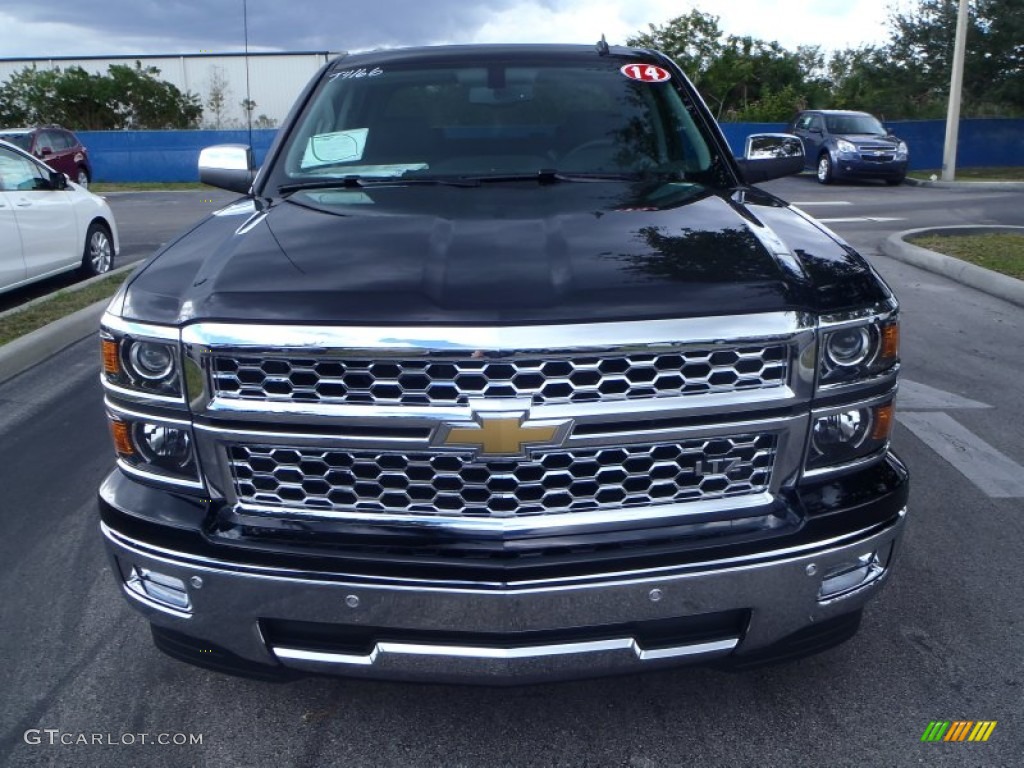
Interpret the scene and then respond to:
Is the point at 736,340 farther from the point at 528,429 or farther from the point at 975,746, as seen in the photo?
the point at 975,746

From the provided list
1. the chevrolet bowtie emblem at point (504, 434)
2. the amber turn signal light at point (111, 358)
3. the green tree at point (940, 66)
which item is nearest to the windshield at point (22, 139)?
the amber turn signal light at point (111, 358)

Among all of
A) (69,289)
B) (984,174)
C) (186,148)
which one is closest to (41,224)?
(69,289)

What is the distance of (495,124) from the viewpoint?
3863mm

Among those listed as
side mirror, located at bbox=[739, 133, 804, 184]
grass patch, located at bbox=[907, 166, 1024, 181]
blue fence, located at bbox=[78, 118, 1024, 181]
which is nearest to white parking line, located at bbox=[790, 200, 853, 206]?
grass patch, located at bbox=[907, 166, 1024, 181]

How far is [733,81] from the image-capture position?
40219 millimetres

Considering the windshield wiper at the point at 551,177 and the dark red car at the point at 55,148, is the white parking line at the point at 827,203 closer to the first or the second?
the dark red car at the point at 55,148

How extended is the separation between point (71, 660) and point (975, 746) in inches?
106

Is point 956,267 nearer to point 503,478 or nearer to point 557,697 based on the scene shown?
point 557,697

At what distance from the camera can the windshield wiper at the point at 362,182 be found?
3498 millimetres

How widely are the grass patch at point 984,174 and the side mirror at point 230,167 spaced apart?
77.5ft

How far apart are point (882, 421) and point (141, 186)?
92.9 feet

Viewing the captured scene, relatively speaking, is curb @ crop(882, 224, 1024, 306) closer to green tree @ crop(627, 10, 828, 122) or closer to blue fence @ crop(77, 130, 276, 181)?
blue fence @ crop(77, 130, 276, 181)

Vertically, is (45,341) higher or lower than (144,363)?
lower

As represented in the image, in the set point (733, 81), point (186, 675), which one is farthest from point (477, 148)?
point (733, 81)
